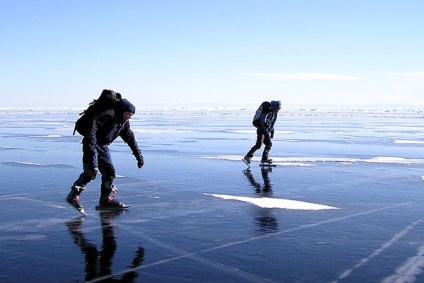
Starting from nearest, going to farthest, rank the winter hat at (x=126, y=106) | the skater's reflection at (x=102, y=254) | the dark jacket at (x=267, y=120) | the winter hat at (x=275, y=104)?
the skater's reflection at (x=102, y=254) → the winter hat at (x=126, y=106) → the winter hat at (x=275, y=104) → the dark jacket at (x=267, y=120)

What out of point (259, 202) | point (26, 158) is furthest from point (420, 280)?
point (26, 158)

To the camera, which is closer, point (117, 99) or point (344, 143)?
point (117, 99)

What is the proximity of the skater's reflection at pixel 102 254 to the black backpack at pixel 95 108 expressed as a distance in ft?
3.91

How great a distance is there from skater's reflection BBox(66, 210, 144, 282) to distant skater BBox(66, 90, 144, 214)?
2.04 ft

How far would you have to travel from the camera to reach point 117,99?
6.77 meters

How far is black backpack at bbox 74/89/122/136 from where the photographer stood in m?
6.49

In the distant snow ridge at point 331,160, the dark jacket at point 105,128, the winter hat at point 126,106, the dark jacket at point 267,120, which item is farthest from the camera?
the distant snow ridge at point 331,160

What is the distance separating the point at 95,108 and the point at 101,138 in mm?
483

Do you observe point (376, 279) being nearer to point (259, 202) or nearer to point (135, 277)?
point (135, 277)

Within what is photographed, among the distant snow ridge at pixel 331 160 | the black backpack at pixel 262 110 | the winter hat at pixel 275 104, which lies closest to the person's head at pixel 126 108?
the black backpack at pixel 262 110

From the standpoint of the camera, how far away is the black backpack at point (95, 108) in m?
6.49

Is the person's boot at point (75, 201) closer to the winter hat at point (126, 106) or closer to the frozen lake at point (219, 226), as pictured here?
the frozen lake at point (219, 226)

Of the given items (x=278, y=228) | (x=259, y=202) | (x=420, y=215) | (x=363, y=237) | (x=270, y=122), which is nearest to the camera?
(x=363, y=237)

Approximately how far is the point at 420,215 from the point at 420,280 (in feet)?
9.30
